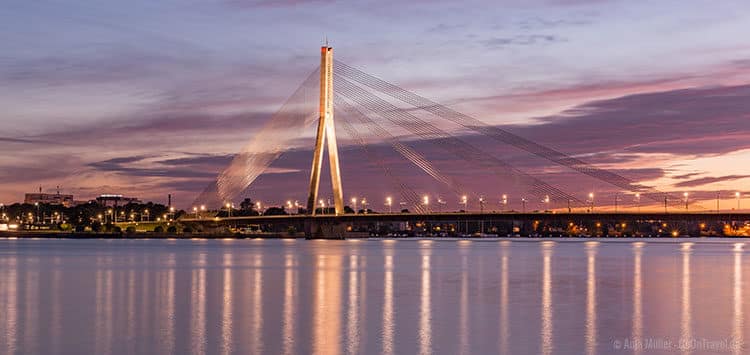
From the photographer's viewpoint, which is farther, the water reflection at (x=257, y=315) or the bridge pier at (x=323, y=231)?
the bridge pier at (x=323, y=231)

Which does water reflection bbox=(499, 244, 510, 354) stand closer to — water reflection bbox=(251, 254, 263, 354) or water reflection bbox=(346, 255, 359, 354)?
water reflection bbox=(346, 255, 359, 354)

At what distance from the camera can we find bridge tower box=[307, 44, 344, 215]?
254ft

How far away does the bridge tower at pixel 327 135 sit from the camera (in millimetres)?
77438

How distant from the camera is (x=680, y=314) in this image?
25797 mm

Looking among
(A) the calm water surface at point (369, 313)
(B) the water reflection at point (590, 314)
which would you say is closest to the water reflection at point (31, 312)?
(A) the calm water surface at point (369, 313)

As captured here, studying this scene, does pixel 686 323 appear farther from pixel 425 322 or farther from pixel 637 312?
pixel 425 322

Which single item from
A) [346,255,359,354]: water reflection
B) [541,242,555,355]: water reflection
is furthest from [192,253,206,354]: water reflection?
[541,242,555,355]: water reflection

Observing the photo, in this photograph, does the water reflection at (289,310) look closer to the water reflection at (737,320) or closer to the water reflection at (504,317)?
the water reflection at (504,317)

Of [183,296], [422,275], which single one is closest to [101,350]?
[183,296]

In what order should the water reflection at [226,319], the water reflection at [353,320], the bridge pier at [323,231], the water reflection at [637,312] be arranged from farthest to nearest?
1. the bridge pier at [323,231]
2. the water reflection at [637,312]
3. the water reflection at [353,320]
4. the water reflection at [226,319]

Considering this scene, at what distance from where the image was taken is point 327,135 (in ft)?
260

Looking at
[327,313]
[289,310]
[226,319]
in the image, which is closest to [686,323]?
[327,313]

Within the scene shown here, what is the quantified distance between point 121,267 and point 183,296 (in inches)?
824

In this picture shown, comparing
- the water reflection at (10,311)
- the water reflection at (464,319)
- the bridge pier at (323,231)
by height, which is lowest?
the water reflection at (10,311)
